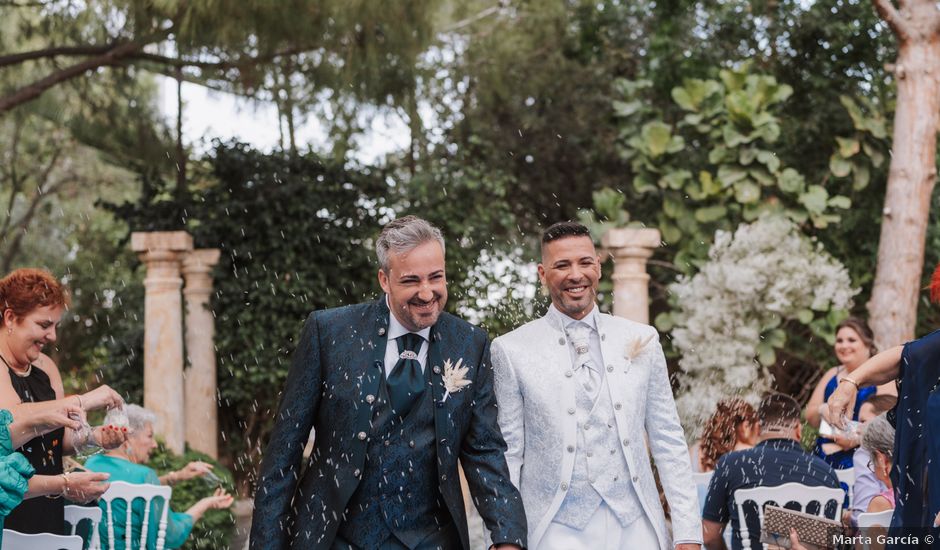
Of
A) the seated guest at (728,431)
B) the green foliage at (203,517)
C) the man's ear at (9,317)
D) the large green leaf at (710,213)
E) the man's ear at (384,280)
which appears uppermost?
the large green leaf at (710,213)

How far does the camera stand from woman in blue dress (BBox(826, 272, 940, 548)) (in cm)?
305

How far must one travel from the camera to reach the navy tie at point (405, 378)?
3168 millimetres

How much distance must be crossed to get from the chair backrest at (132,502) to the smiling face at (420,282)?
1.94 metres

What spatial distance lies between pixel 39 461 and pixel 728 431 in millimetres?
3059

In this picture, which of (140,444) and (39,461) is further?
(140,444)

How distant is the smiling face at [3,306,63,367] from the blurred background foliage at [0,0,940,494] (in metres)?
4.49

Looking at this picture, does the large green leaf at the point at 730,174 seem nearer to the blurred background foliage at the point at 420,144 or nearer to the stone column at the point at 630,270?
the blurred background foliage at the point at 420,144

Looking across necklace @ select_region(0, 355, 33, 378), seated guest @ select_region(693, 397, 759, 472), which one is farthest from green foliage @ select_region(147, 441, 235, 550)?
necklace @ select_region(0, 355, 33, 378)

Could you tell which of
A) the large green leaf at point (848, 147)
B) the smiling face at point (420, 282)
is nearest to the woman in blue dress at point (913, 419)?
the smiling face at point (420, 282)

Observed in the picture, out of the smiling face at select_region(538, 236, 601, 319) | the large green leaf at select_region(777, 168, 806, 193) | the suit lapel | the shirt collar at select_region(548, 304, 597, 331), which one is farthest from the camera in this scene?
the large green leaf at select_region(777, 168, 806, 193)

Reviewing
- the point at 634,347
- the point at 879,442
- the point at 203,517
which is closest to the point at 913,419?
the point at 879,442

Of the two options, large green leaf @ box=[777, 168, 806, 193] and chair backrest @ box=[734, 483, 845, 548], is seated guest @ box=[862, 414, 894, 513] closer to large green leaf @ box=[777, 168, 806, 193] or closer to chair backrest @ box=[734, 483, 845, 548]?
chair backrest @ box=[734, 483, 845, 548]

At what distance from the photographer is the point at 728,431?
539 cm

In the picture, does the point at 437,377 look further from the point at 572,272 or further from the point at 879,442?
the point at 879,442
